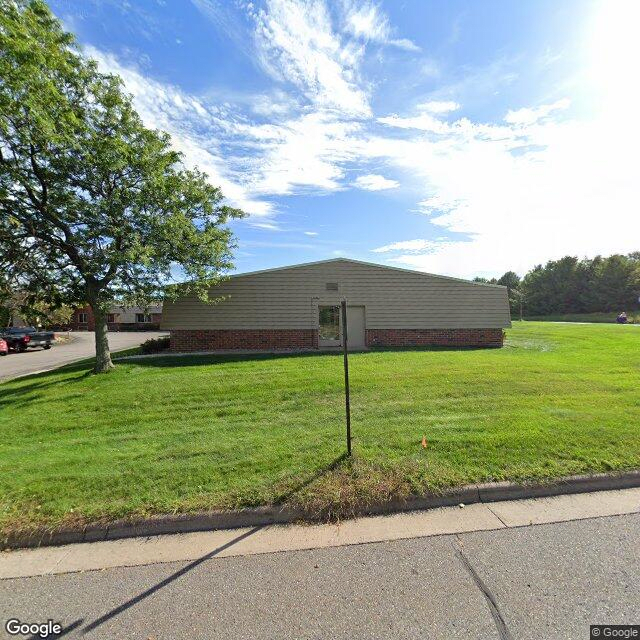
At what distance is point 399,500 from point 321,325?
1111 centimetres

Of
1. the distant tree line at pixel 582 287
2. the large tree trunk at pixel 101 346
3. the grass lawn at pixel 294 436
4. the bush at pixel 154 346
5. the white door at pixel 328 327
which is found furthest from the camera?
the distant tree line at pixel 582 287

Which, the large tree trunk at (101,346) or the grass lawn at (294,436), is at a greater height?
the large tree trunk at (101,346)

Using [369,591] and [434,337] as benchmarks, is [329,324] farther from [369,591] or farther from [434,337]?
[369,591]

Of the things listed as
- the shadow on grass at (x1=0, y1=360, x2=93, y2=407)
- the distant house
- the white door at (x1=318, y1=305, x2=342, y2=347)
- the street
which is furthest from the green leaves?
the distant house

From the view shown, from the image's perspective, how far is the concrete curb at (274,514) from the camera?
3.02 meters

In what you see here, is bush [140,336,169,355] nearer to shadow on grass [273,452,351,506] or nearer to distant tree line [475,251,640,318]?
shadow on grass [273,452,351,506]

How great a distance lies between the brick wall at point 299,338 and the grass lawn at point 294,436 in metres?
5.11

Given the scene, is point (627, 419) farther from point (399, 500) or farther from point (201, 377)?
point (201, 377)

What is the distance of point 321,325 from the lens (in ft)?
47.1

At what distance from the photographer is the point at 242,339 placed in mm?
13984

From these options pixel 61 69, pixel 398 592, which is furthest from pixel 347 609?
pixel 61 69

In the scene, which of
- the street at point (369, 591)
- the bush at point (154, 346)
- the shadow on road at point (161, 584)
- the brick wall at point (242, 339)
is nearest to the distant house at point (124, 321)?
the bush at point (154, 346)

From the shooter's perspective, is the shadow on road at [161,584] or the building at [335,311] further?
the building at [335,311]

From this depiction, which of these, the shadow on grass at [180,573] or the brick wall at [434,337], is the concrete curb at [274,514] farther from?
the brick wall at [434,337]
